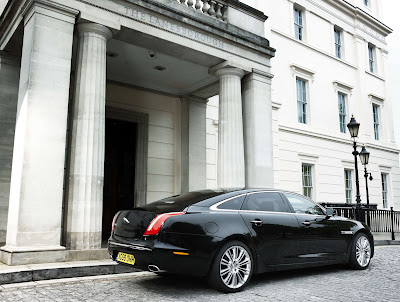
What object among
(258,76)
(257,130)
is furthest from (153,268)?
(258,76)

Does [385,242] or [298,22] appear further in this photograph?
[298,22]

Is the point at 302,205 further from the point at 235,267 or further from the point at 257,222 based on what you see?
the point at 235,267

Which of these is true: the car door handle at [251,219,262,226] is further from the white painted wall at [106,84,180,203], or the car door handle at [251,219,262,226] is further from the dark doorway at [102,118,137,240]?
the dark doorway at [102,118,137,240]

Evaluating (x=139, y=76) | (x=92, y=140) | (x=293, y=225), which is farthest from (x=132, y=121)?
(x=293, y=225)

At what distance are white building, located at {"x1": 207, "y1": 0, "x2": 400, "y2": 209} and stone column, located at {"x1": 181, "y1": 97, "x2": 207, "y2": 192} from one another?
1.92 feet

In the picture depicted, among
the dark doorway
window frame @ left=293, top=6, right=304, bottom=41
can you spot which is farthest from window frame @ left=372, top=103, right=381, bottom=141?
the dark doorway

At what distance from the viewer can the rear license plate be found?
5.07 meters

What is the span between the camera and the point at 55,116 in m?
7.19

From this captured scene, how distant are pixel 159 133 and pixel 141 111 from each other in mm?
1023

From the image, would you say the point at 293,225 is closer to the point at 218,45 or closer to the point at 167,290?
the point at 167,290

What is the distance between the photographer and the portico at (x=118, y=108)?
6.92m

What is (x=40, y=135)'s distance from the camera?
22.9ft

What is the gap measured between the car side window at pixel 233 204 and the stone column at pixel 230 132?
14.1 ft

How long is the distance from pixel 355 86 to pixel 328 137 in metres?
5.11
